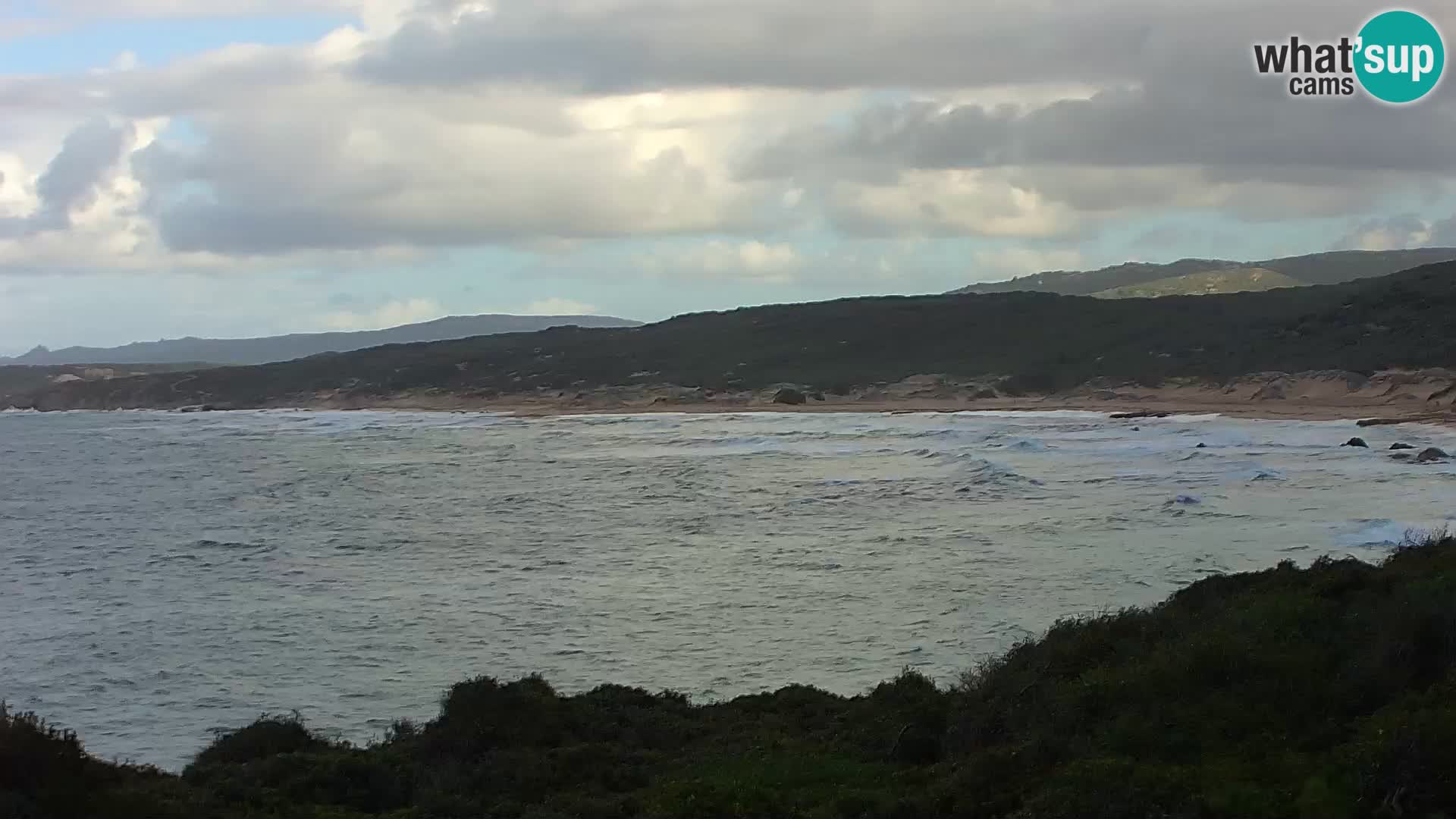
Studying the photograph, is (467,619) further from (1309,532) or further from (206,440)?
(206,440)

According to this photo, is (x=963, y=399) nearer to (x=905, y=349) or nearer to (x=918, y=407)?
(x=918, y=407)

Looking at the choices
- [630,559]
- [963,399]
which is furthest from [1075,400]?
[630,559]

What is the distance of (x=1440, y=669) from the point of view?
35.7 ft

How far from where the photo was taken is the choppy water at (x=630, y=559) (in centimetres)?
1891

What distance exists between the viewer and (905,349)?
4072 inches

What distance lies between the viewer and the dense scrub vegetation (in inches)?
369

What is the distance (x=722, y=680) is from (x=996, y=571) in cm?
799

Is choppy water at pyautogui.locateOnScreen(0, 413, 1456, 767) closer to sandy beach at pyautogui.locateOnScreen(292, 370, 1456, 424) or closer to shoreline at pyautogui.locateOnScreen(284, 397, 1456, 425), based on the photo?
shoreline at pyautogui.locateOnScreen(284, 397, 1456, 425)

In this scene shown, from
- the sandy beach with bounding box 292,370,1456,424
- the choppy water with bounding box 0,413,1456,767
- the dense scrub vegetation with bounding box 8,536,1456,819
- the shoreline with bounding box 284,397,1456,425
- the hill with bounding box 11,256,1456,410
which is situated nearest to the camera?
the dense scrub vegetation with bounding box 8,536,1456,819

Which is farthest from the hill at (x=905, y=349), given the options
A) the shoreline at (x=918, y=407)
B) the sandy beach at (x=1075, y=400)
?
the shoreline at (x=918, y=407)

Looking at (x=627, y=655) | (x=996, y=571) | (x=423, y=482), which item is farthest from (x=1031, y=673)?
(x=423, y=482)

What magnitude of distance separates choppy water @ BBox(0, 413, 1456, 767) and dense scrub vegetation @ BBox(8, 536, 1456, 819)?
10.4 feet

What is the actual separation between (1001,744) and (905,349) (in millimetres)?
93068

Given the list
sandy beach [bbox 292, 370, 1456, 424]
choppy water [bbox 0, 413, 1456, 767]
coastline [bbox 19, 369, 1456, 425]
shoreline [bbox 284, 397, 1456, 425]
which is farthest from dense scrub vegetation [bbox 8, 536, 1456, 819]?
sandy beach [bbox 292, 370, 1456, 424]
